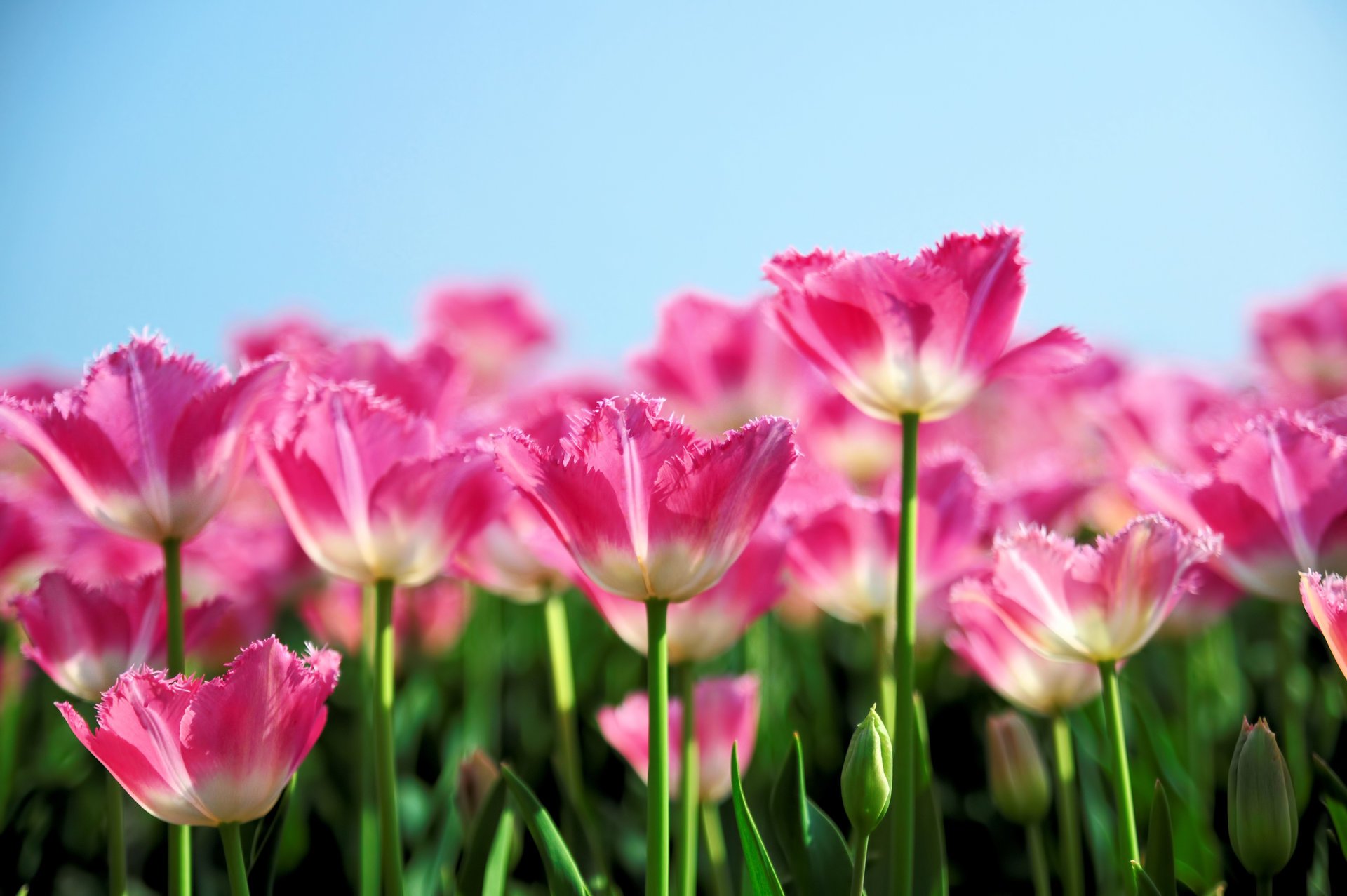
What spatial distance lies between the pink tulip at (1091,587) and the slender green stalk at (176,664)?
1.67 feet

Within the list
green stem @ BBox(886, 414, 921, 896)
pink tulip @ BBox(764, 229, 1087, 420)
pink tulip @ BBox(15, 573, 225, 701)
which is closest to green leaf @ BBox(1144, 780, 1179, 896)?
green stem @ BBox(886, 414, 921, 896)

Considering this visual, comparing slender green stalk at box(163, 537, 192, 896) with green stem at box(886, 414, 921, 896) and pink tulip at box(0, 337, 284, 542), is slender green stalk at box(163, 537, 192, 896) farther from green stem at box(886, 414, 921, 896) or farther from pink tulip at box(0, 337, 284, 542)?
green stem at box(886, 414, 921, 896)

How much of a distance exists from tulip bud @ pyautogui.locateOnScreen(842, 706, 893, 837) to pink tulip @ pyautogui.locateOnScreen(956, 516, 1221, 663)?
0.13m

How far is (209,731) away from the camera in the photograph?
1.73 feet

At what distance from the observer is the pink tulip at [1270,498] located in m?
0.65

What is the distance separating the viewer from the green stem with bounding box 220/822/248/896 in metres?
0.54

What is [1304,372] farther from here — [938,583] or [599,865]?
[599,865]

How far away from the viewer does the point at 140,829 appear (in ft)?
3.38

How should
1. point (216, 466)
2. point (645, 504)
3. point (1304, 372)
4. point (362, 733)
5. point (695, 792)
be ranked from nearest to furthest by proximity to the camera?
point (645, 504)
point (216, 466)
point (695, 792)
point (362, 733)
point (1304, 372)

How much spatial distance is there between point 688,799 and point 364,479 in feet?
1.03

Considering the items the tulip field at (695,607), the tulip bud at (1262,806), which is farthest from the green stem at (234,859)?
the tulip bud at (1262,806)

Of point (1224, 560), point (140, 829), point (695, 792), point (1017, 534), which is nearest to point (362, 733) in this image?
point (140, 829)

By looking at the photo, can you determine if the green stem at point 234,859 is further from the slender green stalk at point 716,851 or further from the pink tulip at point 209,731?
the slender green stalk at point 716,851

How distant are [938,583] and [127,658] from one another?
23.6 inches
